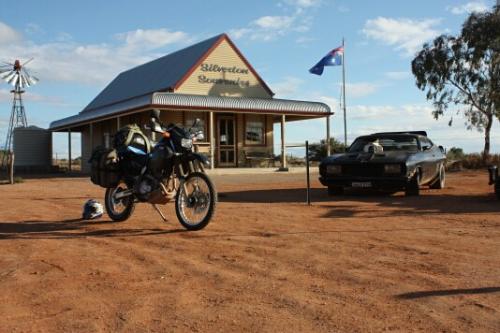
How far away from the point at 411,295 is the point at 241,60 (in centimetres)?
2520

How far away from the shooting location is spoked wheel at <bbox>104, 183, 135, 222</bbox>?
25.1 feet

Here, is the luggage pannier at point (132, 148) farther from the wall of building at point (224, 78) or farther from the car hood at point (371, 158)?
the wall of building at point (224, 78)

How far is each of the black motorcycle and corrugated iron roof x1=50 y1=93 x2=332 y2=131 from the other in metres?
14.5

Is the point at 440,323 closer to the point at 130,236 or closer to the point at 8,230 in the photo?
the point at 130,236

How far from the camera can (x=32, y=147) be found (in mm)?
32875

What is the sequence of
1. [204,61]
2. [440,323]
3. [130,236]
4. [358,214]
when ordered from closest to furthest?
[440,323] < [130,236] < [358,214] < [204,61]

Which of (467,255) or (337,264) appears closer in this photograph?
(337,264)

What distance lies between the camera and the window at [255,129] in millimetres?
27266

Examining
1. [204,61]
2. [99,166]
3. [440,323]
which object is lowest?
[440,323]

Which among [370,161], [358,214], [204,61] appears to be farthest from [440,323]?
[204,61]

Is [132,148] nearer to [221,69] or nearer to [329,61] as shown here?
[221,69]

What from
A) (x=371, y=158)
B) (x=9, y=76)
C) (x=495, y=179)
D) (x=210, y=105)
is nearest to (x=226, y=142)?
(x=210, y=105)

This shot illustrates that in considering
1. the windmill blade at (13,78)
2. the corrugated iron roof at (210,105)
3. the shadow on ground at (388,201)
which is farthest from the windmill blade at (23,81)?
the shadow on ground at (388,201)

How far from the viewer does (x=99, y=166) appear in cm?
757
